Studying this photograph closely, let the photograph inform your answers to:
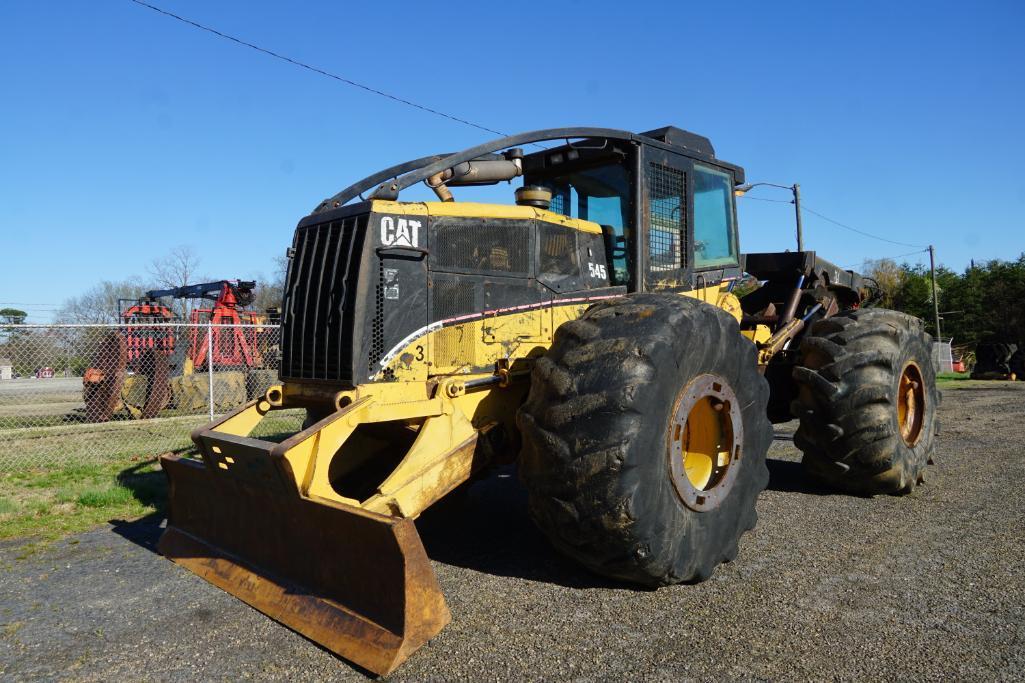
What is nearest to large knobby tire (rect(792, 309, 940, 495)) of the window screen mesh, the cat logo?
the window screen mesh

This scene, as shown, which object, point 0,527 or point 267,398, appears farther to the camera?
point 0,527

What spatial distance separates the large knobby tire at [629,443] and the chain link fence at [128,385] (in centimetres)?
732

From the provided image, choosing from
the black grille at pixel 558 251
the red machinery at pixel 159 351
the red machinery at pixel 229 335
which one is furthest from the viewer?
the red machinery at pixel 229 335

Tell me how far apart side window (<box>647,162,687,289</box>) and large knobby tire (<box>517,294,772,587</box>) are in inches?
44.0

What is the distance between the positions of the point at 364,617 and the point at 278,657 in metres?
0.43

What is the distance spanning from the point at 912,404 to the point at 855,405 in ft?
5.14

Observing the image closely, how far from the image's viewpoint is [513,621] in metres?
3.87

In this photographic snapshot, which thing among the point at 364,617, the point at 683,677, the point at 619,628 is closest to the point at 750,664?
the point at 683,677

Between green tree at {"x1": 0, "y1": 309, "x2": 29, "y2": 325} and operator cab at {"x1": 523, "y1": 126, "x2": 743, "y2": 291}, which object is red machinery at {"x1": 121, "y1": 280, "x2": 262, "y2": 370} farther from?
operator cab at {"x1": 523, "y1": 126, "x2": 743, "y2": 291}

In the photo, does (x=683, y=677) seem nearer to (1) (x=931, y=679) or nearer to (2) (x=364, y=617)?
(1) (x=931, y=679)

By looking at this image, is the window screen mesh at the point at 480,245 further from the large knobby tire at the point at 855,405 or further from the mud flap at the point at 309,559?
the large knobby tire at the point at 855,405

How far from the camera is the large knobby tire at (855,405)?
243 inches

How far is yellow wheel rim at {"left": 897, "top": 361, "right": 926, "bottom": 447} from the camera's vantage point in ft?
23.5

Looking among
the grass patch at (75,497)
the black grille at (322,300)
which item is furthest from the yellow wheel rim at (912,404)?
the grass patch at (75,497)
